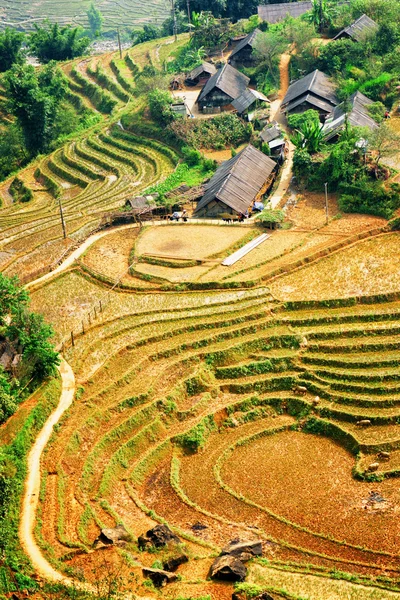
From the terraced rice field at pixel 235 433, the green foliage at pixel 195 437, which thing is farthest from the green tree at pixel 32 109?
the green foliage at pixel 195 437

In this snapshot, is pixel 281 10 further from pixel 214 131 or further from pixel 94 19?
pixel 94 19

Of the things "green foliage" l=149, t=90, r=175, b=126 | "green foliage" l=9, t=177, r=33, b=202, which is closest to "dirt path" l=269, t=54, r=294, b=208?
"green foliage" l=149, t=90, r=175, b=126

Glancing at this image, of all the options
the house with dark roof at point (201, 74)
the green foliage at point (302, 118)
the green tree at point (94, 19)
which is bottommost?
the green foliage at point (302, 118)

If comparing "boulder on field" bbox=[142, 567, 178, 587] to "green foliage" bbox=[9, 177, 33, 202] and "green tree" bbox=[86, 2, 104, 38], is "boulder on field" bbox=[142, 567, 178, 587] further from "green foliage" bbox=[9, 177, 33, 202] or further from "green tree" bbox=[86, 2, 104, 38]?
"green tree" bbox=[86, 2, 104, 38]

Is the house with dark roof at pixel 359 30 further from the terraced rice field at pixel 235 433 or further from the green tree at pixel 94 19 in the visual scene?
the green tree at pixel 94 19

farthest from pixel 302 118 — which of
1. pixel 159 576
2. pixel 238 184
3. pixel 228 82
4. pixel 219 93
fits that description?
pixel 159 576
